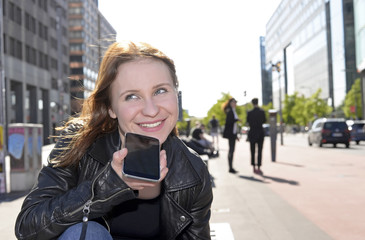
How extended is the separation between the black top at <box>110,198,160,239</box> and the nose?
50 cm

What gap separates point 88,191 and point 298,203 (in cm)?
524

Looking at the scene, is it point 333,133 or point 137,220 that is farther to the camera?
point 333,133

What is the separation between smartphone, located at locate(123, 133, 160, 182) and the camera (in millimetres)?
1626

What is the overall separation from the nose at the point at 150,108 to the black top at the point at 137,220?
50 cm

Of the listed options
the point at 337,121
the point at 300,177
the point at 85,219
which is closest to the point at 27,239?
the point at 85,219

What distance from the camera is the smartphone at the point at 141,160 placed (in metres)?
1.63

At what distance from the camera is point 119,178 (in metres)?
1.70

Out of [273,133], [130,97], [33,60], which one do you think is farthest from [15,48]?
[130,97]

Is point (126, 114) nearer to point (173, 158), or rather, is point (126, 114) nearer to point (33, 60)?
point (173, 158)

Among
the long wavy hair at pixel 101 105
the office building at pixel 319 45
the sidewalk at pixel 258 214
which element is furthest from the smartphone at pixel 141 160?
the office building at pixel 319 45

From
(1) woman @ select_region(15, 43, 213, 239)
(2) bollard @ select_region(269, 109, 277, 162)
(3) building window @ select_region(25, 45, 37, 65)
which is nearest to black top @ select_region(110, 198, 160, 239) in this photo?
(1) woman @ select_region(15, 43, 213, 239)

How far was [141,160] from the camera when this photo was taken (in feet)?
5.37

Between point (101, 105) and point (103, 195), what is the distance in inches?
29.0

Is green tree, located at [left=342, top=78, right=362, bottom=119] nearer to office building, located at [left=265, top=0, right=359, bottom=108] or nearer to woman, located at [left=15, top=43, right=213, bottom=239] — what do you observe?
office building, located at [left=265, top=0, right=359, bottom=108]
